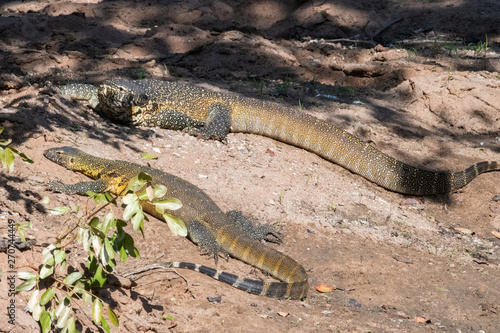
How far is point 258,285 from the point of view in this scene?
4.34m

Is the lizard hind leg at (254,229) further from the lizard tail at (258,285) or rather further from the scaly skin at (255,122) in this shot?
the scaly skin at (255,122)

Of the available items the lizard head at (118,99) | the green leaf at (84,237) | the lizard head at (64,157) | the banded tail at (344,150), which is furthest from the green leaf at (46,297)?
the banded tail at (344,150)

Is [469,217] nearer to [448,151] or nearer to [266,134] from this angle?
[448,151]

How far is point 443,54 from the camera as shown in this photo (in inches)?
439

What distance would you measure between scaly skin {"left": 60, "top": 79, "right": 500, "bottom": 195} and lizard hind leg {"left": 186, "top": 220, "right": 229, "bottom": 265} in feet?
8.45

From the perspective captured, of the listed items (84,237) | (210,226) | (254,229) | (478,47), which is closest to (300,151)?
(254,229)

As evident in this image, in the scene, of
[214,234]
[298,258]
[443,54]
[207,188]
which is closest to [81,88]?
[207,188]

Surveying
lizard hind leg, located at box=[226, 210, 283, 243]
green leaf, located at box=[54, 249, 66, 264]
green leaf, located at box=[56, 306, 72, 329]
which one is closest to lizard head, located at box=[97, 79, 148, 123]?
lizard hind leg, located at box=[226, 210, 283, 243]

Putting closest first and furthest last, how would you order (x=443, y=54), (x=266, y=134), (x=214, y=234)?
(x=214, y=234)
(x=266, y=134)
(x=443, y=54)

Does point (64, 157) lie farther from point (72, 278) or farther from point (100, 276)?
point (72, 278)

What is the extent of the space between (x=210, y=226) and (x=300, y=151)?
119 inches

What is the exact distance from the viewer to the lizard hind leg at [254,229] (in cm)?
524

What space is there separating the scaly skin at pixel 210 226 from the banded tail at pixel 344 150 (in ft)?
8.19

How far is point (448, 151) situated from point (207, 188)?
4.37 m
